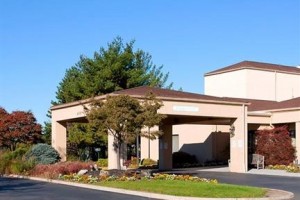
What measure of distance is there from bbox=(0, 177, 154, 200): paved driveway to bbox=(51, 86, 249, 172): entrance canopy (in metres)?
6.68

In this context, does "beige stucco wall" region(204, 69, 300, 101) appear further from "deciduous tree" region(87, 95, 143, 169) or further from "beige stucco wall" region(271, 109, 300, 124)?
"deciduous tree" region(87, 95, 143, 169)

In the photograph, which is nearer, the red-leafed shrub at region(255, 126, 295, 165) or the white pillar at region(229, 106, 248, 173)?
the white pillar at region(229, 106, 248, 173)

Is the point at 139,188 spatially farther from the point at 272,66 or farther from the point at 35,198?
the point at 272,66

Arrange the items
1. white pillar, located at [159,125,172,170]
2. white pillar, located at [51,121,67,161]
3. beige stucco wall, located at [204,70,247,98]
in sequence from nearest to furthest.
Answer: white pillar, located at [51,121,67,161], white pillar, located at [159,125,172,170], beige stucco wall, located at [204,70,247,98]

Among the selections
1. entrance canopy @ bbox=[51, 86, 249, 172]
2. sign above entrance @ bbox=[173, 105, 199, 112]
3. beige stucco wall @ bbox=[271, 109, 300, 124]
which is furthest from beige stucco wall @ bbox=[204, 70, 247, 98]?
sign above entrance @ bbox=[173, 105, 199, 112]

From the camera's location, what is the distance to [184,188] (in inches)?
721

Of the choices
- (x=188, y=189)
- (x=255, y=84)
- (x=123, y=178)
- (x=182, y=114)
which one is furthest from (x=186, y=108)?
(x=255, y=84)

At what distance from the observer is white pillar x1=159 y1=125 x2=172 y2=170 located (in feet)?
119

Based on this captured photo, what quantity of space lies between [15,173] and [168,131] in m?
12.0

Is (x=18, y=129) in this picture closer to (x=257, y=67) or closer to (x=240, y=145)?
(x=257, y=67)

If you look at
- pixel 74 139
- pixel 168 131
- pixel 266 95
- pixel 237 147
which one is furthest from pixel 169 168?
pixel 266 95

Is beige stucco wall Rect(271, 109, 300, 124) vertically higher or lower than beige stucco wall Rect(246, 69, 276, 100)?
lower

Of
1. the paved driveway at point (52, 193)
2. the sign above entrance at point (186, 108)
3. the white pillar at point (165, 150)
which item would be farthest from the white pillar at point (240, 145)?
the paved driveway at point (52, 193)

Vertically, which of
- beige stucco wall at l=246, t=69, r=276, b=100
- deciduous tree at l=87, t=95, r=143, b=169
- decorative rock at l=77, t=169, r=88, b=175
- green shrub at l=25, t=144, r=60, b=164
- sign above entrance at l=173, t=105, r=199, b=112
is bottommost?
decorative rock at l=77, t=169, r=88, b=175
